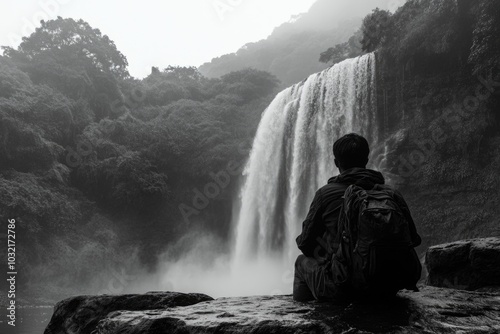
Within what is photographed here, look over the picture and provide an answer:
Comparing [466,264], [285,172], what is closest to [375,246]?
[466,264]

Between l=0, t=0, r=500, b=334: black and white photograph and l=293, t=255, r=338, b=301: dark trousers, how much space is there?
0.01 m

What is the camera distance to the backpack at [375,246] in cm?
218

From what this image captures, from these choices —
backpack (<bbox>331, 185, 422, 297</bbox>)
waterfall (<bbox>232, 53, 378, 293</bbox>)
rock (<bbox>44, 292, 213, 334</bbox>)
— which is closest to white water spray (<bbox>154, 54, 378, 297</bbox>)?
waterfall (<bbox>232, 53, 378, 293</bbox>)

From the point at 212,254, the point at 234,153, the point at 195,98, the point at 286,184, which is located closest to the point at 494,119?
the point at 286,184

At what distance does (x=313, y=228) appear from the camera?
2.80m

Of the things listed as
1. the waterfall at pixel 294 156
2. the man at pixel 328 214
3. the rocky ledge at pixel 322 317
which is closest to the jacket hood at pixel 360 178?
the man at pixel 328 214

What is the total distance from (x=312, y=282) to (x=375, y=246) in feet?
2.47

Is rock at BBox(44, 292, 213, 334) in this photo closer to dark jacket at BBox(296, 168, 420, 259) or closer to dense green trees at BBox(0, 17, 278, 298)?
dark jacket at BBox(296, 168, 420, 259)

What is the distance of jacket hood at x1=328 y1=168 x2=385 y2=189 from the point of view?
264 centimetres

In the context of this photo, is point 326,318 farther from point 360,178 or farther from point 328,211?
point 360,178

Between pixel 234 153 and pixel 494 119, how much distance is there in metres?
A: 11.7

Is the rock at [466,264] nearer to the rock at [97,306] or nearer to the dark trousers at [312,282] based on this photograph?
the dark trousers at [312,282]

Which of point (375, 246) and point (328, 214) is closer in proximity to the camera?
point (375, 246)

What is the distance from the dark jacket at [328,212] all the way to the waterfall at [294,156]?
12224mm
